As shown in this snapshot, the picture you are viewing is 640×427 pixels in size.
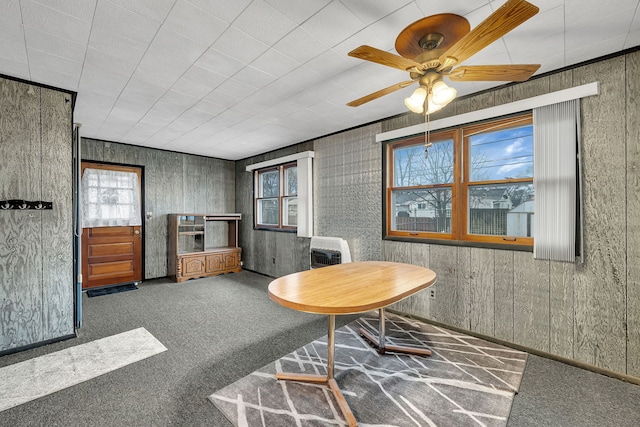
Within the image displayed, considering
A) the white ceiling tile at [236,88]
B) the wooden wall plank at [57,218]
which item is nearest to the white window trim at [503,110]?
the white ceiling tile at [236,88]

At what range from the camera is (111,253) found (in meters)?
4.91

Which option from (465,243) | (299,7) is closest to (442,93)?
(299,7)

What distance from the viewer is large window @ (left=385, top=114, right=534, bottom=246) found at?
109 inches

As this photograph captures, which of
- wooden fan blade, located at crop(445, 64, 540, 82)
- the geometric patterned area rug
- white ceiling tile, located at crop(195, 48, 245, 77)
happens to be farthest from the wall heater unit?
wooden fan blade, located at crop(445, 64, 540, 82)

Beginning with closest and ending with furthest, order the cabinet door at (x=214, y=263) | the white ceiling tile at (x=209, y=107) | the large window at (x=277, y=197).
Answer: the white ceiling tile at (x=209, y=107)
the large window at (x=277, y=197)
the cabinet door at (x=214, y=263)

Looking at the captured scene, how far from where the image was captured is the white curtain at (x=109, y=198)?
4652mm

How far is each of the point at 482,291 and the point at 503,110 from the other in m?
1.87

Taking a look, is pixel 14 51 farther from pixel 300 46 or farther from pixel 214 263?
pixel 214 263

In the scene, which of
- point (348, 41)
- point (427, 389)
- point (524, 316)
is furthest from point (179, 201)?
point (524, 316)

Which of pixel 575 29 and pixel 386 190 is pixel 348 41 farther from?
pixel 386 190

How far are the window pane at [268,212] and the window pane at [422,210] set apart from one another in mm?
2799

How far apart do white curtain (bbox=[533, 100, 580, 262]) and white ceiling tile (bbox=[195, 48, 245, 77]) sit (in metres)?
2.77

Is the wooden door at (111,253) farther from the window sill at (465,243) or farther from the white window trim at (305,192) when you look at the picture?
the window sill at (465,243)

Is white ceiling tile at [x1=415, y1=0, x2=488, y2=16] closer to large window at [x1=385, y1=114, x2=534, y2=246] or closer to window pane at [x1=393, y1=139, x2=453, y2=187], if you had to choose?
large window at [x1=385, y1=114, x2=534, y2=246]
